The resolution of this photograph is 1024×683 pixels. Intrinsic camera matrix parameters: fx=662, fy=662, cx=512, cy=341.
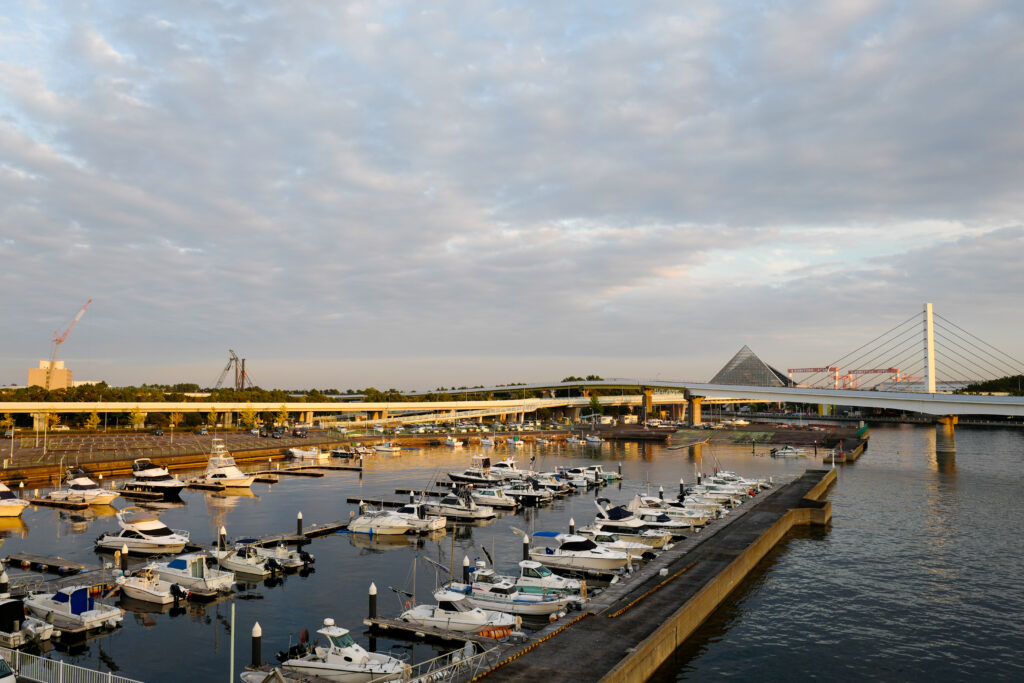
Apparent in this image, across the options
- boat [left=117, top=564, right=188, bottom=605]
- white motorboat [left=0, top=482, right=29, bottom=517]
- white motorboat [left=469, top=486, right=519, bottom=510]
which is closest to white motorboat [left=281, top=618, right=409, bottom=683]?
boat [left=117, top=564, right=188, bottom=605]

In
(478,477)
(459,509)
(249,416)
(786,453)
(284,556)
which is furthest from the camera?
(249,416)

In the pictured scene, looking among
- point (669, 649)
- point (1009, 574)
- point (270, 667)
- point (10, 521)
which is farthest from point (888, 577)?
point (10, 521)

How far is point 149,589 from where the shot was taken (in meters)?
33.0

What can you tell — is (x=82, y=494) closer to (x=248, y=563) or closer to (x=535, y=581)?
(x=248, y=563)

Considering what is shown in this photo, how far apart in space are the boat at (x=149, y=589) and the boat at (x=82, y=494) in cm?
3176

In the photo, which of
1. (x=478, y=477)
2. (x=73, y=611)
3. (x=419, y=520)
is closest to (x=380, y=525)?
(x=419, y=520)

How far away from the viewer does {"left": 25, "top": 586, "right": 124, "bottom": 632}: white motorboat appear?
1129 inches

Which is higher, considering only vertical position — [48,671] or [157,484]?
[48,671]

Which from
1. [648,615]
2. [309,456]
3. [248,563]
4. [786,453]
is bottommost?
[786,453]

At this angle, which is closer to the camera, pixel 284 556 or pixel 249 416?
pixel 284 556

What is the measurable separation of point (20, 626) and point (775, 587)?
36.1m

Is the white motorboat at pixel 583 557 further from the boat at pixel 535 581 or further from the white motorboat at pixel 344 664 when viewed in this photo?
the white motorboat at pixel 344 664

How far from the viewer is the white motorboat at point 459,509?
2186 inches

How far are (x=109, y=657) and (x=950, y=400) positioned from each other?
11349 cm
